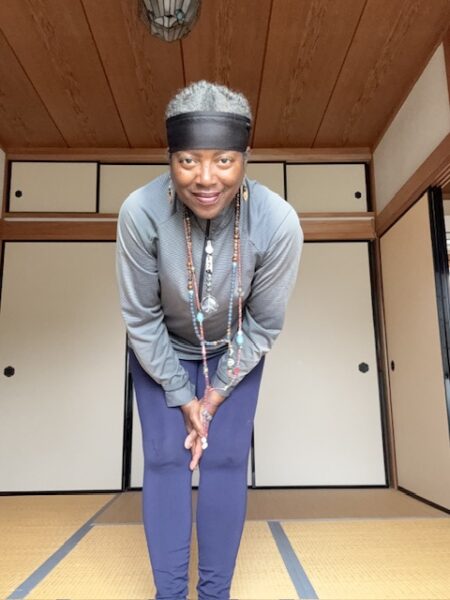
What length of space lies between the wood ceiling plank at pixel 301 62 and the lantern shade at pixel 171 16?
45 cm

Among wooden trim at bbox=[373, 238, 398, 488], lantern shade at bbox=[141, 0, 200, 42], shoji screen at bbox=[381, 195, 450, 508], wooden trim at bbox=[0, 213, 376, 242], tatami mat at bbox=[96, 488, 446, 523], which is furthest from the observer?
wooden trim at bbox=[0, 213, 376, 242]

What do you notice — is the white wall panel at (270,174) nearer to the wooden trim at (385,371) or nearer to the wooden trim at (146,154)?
the wooden trim at (146,154)

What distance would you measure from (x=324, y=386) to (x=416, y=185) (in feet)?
4.37

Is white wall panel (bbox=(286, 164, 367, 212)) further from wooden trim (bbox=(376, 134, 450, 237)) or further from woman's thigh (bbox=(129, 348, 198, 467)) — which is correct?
woman's thigh (bbox=(129, 348, 198, 467))

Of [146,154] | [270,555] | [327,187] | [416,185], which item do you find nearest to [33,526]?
[270,555]

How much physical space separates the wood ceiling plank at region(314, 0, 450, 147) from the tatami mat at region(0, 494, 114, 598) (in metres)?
2.49

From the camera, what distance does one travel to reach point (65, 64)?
2.40 meters

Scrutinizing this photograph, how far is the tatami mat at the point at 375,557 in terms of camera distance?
134 centimetres

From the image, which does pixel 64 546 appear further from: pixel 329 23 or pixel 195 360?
pixel 329 23

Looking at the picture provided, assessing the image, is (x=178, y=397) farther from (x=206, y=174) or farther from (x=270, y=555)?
(x=270, y=555)

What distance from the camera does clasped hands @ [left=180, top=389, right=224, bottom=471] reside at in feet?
3.68

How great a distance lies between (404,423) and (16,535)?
81.5 inches

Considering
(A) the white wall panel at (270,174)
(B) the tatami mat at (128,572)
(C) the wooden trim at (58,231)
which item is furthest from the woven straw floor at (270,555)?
(A) the white wall panel at (270,174)

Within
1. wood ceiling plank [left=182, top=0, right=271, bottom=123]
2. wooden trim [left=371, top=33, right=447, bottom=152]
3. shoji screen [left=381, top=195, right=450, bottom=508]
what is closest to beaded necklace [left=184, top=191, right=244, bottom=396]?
wood ceiling plank [left=182, top=0, right=271, bottom=123]
